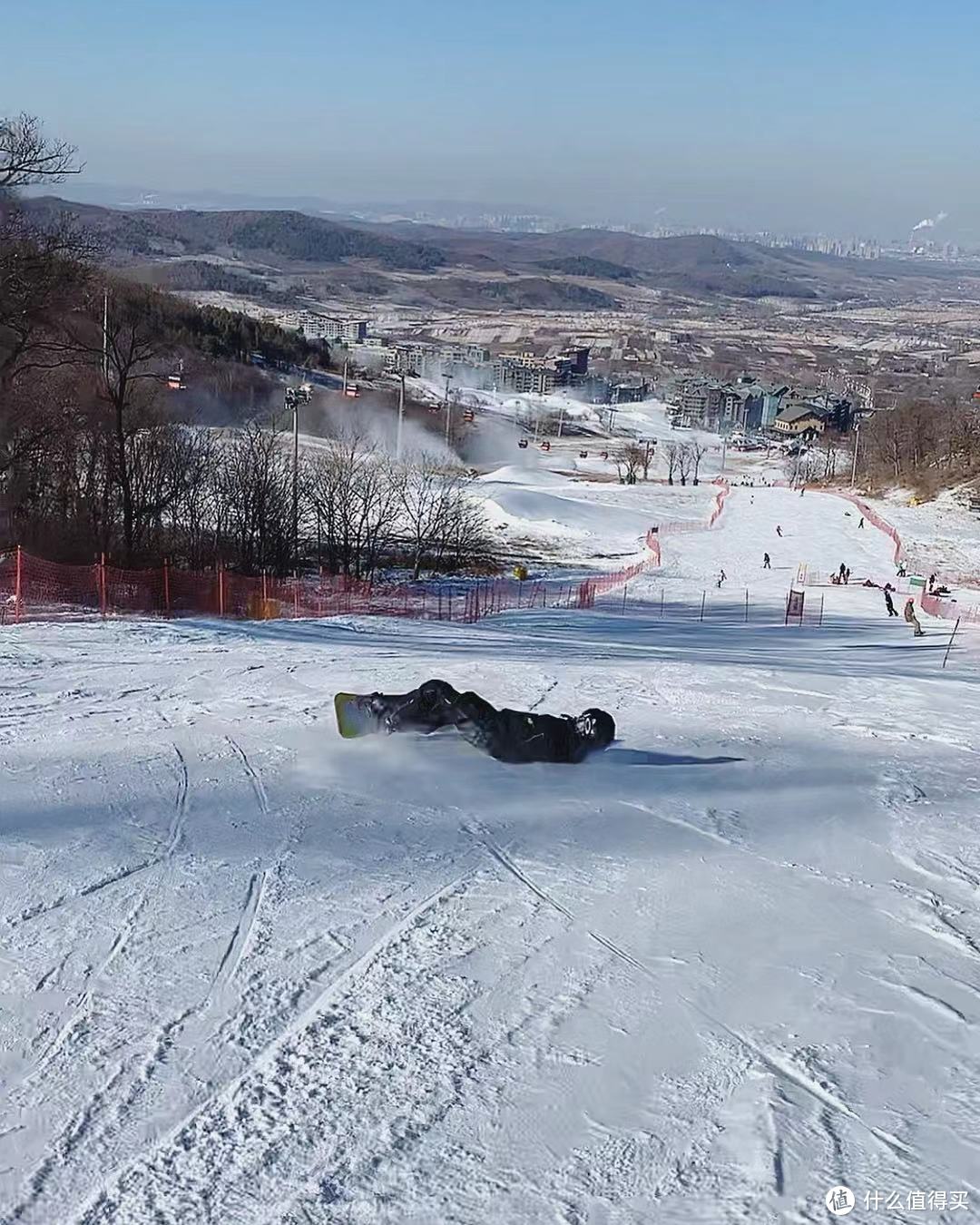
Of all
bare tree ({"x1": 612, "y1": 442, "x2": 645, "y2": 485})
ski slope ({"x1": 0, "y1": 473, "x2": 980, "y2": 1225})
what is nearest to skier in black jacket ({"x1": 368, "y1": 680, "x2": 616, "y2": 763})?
ski slope ({"x1": 0, "y1": 473, "x2": 980, "y2": 1225})

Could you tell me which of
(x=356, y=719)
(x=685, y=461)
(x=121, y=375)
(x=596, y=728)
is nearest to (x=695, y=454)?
(x=685, y=461)

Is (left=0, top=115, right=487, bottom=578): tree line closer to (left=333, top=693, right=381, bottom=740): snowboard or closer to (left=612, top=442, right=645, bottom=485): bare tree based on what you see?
(left=333, top=693, right=381, bottom=740): snowboard

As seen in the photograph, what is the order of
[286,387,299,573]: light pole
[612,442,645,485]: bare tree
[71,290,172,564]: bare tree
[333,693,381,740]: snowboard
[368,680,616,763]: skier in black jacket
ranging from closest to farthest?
[368,680,616,763]: skier in black jacket < [333,693,381,740]: snowboard < [71,290,172,564]: bare tree < [286,387,299,573]: light pole < [612,442,645,485]: bare tree

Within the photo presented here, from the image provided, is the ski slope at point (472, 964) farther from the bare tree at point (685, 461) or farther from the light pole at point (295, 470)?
the bare tree at point (685, 461)

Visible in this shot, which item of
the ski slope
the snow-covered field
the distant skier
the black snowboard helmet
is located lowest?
the ski slope

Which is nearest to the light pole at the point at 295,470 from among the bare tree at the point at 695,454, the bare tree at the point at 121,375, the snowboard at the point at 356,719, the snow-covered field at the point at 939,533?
the bare tree at the point at 121,375

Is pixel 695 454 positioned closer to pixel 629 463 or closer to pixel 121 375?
pixel 629 463
